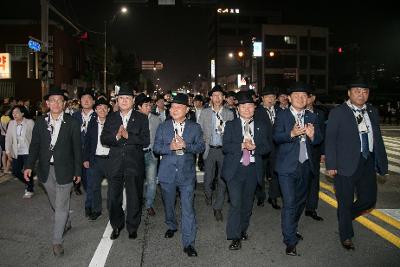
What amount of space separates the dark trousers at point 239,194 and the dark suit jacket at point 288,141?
Answer: 39cm

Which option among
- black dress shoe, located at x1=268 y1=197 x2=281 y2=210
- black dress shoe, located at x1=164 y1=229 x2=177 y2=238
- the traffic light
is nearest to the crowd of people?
black dress shoe, located at x1=164 y1=229 x2=177 y2=238

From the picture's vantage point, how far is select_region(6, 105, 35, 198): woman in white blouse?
31.8 ft

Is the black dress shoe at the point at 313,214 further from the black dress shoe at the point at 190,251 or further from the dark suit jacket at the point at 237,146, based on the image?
the black dress shoe at the point at 190,251

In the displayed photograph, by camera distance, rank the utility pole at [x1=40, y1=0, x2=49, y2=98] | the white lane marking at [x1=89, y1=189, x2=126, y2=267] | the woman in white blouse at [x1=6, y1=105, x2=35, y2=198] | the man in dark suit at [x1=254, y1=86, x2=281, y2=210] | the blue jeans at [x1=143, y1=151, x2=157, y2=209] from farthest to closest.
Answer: the utility pole at [x1=40, y1=0, x2=49, y2=98] < the woman in white blouse at [x1=6, y1=105, x2=35, y2=198] < the man in dark suit at [x1=254, y1=86, x2=281, y2=210] < the blue jeans at [x1=143, y1=151, x2=157, y2=209] < the white lane marking at [x1=89, y1=189, x2=126, y2=267]

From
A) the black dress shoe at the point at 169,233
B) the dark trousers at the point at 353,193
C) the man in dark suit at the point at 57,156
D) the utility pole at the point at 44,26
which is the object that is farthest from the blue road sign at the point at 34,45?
the dark trousers at the point at 353,193

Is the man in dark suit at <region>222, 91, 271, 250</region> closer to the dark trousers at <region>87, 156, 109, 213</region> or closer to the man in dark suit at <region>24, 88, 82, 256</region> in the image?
the man in dark suit at <region>24, 88, 82, 256</region>

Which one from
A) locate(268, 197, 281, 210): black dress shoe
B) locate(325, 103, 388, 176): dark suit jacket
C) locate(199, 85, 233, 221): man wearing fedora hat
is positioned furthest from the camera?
locate(268, 197, 281, 210): black dress shoe

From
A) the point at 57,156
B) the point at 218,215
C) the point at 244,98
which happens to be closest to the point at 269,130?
the point at 218,215

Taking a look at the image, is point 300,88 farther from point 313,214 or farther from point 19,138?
point 19,138

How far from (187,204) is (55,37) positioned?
36579 millimetres

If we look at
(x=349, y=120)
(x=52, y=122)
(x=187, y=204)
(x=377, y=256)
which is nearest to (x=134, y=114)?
(x=52, y=122)

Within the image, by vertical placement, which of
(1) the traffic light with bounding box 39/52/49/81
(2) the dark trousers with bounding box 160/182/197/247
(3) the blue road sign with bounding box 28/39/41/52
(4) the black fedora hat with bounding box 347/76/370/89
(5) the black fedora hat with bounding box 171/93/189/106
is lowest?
(2) the dark trousers with bounding box 160/182/197/247

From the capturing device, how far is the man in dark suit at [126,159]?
6.19m

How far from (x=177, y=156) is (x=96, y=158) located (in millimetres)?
1957
